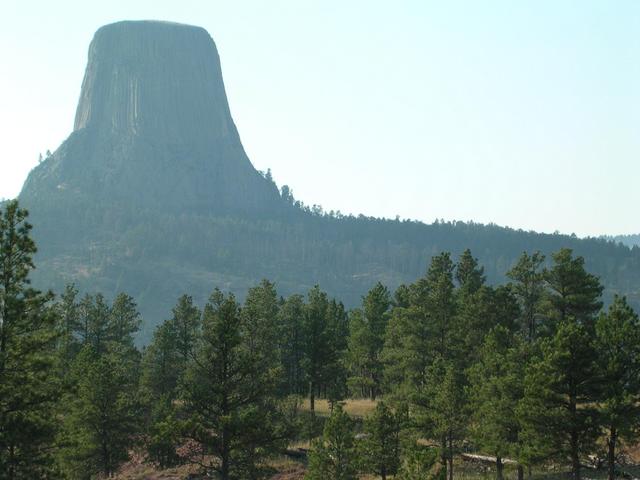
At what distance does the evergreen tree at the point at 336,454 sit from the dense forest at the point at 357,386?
0.10m

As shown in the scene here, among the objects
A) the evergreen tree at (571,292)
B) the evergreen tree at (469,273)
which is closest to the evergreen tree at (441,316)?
the evergreen tree at (469,273)

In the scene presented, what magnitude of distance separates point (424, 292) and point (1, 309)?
107 feet

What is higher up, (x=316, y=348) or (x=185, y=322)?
(x=185, y=322)

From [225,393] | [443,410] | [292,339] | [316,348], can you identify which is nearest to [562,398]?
[443,410]

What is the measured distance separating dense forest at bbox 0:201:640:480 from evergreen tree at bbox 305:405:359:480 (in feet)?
0.32

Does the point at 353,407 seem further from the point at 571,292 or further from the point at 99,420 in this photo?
the point at 99,420

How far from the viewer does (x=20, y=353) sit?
27.0 m

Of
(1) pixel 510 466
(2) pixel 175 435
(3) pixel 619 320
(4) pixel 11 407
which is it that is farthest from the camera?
(1) pixel 510 466

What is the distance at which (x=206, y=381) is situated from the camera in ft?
108

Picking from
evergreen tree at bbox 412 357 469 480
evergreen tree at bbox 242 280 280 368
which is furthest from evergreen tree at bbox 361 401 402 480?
evergreen tree at bbox 242 280 280 368

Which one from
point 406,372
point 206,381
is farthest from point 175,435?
point 406,372

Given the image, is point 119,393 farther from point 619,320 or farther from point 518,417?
point 619,320

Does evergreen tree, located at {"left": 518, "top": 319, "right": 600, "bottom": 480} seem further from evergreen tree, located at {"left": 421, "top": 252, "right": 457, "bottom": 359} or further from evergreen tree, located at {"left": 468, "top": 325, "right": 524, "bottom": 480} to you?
evergreen tree, located at {"left": 421, "top": 252, "right": 457, "bottom": 359}

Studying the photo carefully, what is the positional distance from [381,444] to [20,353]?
19842 millimetres
